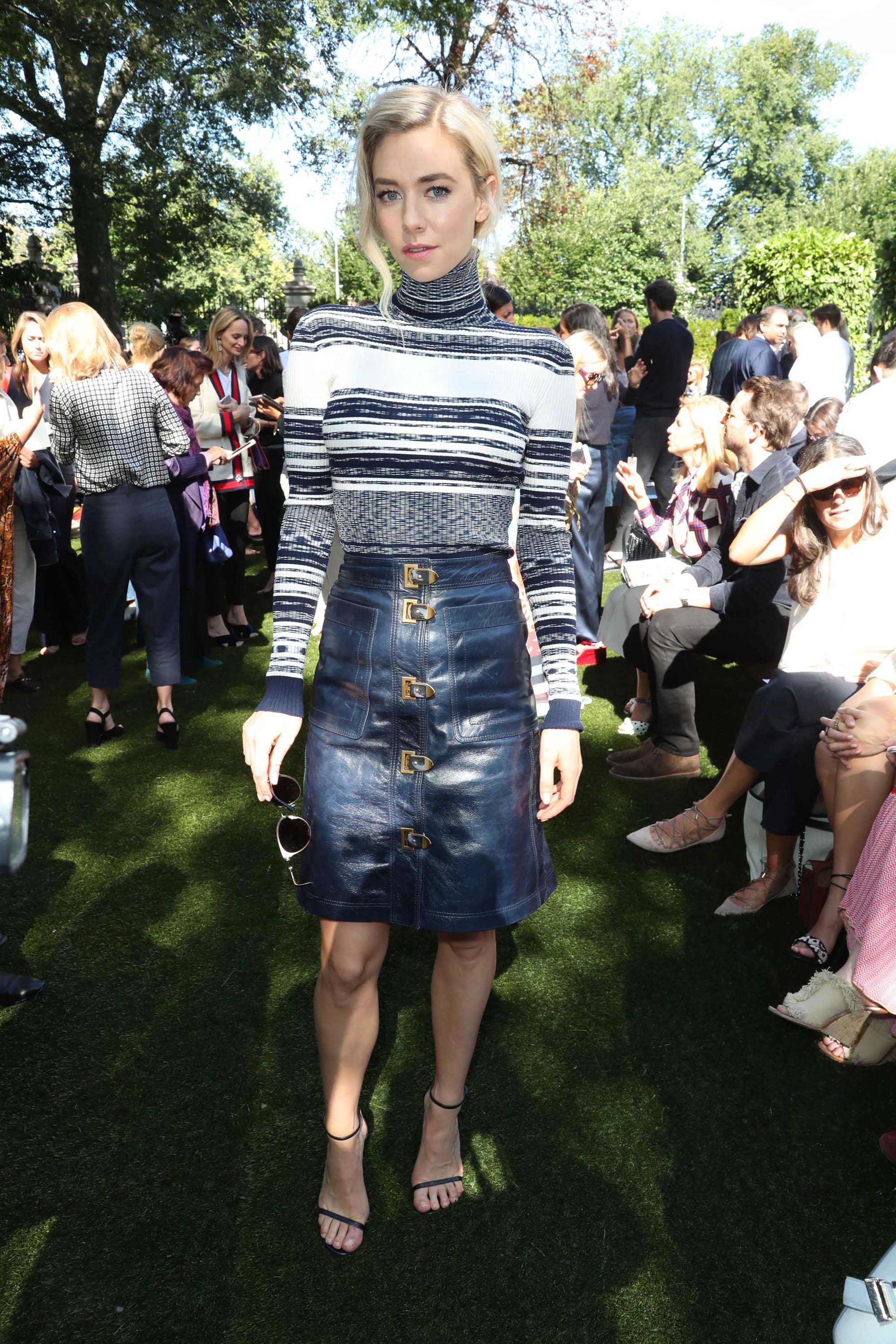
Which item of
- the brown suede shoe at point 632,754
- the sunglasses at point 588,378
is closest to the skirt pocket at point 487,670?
the brown suede shoe at point 632,754

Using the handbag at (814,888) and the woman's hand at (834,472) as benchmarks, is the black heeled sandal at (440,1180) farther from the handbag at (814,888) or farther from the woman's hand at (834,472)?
the woman's hand at (834,472)

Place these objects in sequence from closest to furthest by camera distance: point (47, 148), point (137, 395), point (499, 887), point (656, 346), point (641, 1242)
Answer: point (499, 887), point (641, 1242), point (137, 395), point (656, 346), point (47, 148)

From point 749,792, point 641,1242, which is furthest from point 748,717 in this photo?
point 641,1242

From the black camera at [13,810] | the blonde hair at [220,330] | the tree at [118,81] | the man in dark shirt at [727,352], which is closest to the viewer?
the black camera at [13,810]

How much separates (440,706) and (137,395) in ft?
11.6

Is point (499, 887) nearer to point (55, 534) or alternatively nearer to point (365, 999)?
point (365, 999)

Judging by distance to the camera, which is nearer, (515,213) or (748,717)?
(748,717)

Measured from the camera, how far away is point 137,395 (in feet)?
15.8

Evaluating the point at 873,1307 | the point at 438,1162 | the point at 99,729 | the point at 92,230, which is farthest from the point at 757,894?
the point at 92,230

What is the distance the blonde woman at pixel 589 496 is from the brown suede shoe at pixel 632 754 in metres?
1.32

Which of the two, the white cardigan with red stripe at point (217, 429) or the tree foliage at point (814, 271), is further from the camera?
the tree foliage at point (814, 271)

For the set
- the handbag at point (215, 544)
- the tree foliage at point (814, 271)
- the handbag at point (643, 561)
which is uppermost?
the tree foliage at point (814, 271)

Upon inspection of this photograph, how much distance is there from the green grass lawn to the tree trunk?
13.6 meters

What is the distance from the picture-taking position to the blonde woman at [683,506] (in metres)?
5.11
